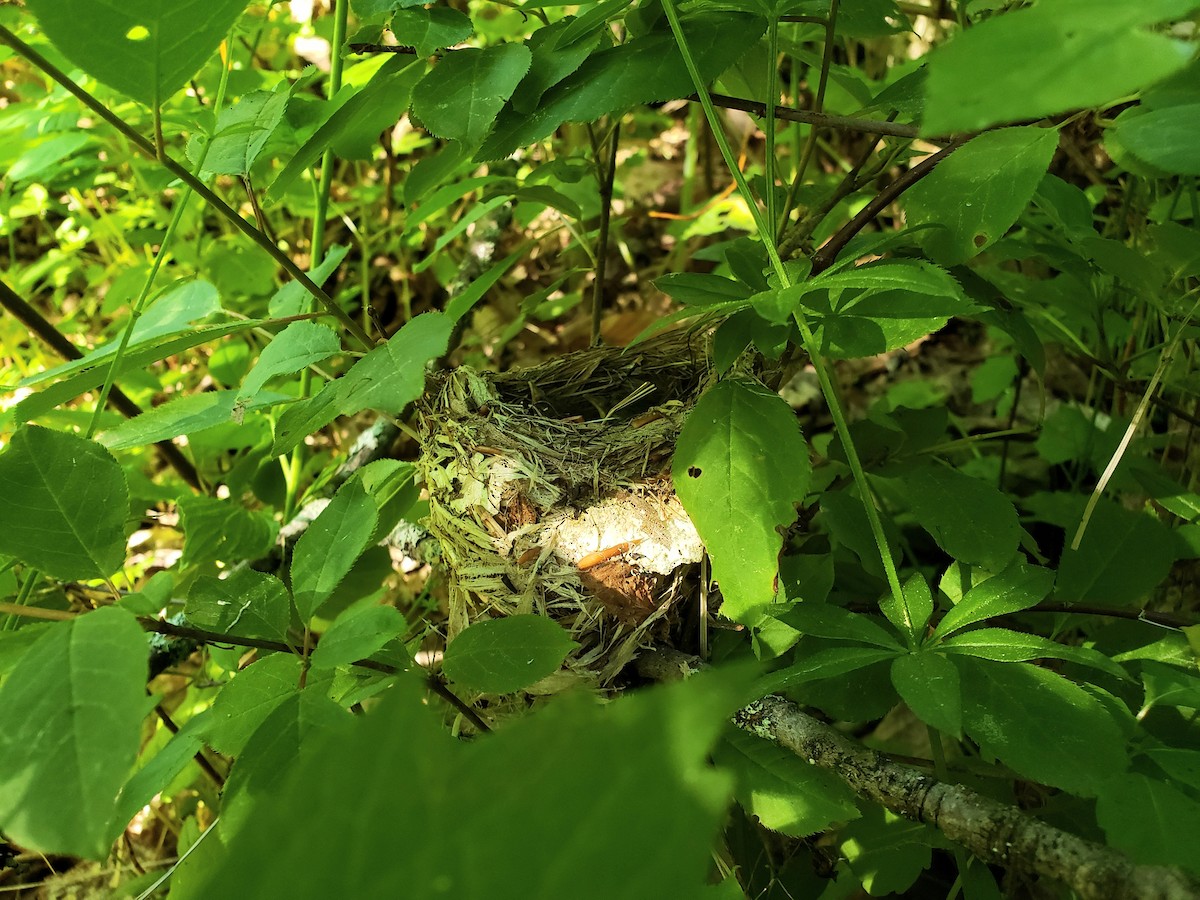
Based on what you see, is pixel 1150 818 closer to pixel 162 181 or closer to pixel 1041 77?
pixel 1041 77

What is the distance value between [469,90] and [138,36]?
318 mm

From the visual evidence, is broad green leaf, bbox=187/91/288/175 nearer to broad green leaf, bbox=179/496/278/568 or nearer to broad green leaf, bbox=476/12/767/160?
broad green leaf, bbox=476/12/767/160

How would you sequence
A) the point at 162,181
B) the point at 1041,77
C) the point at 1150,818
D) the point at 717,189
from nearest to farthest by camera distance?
1. the point at 1041,77
2. the point at 1150,818
3. the point at 162,181
4. the point at 717,189

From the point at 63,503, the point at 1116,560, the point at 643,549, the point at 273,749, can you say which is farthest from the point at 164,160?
the point at 1116,560

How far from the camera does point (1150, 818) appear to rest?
1.98 ft

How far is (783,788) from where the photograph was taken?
0.80 meters

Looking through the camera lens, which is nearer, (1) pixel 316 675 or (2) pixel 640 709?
(2) pixel 640 709

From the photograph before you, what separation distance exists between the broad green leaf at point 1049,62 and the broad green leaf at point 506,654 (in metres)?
0.56

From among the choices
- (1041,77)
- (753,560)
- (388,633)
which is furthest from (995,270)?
(388,633)

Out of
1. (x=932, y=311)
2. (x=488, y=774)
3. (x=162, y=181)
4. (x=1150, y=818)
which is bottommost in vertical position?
(x=1150, y=818)

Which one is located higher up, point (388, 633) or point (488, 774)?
point (488, 774)

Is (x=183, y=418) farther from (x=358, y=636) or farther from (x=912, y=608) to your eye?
(x=912, y=608)

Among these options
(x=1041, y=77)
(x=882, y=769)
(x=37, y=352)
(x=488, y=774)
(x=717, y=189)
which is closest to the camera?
(x=488, y=774)

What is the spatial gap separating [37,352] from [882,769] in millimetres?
2260
